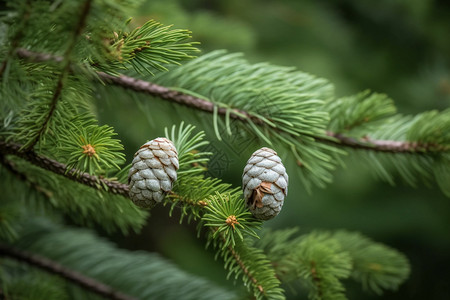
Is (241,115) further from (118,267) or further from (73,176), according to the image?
(118,267)

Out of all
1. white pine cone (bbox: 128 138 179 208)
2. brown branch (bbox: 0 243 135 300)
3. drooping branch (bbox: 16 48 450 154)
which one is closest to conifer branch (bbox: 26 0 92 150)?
white pine cone (bbox: 128 138 179 208)

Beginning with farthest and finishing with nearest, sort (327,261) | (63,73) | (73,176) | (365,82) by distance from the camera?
(365,82) < (327,261) < (73,176) < (63,73)

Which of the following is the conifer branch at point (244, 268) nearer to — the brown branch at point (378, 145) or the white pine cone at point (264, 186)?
the white pine cone at point (264, 186)

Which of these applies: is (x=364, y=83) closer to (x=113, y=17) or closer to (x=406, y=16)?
(x=406, y=16)

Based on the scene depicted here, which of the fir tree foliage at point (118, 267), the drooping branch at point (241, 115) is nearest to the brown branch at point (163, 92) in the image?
the drooping branch at point (241, 115)

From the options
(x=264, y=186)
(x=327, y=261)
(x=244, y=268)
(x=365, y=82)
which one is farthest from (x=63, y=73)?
(x=365, y=82)

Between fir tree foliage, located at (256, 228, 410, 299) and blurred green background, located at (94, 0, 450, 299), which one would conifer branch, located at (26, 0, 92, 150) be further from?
blurred green background, located at (94, 0, 450, 299)
